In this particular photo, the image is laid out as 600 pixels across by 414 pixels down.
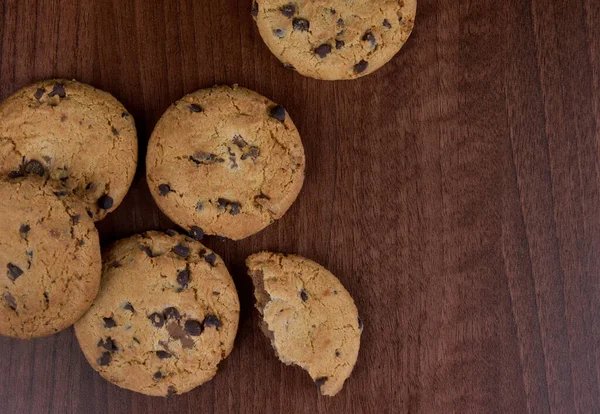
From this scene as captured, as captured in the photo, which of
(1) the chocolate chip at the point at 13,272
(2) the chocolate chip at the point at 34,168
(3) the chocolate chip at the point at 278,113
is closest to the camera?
(1) the chocolate chip at the point at 13,272

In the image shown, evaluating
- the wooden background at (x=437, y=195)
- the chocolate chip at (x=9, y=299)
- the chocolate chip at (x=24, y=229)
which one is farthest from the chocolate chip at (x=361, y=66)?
the chocolate chip at (x=9, y=299)

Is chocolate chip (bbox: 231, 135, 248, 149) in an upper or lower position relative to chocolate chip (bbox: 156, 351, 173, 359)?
upper

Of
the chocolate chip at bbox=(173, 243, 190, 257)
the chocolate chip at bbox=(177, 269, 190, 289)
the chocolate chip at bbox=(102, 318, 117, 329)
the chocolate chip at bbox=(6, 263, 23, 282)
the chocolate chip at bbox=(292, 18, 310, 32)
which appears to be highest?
the chocolate chip at bbox=(292, 18, 310, 32)

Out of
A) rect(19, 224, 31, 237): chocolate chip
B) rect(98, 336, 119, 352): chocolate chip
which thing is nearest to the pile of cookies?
rect(98, 336, 119, 352): chocolate chip

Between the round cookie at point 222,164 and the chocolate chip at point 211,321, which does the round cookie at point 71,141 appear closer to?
the round cookie at point 222,164

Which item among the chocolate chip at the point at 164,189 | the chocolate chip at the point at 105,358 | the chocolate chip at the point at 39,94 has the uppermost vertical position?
the chocolate chip at the point at 39,94

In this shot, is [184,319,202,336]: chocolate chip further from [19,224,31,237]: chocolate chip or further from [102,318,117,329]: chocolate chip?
[19,224,31,237]: chocolate chip

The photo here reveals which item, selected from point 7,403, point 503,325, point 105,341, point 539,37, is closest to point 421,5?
point 539,37

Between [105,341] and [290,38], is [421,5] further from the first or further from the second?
[105,341]
